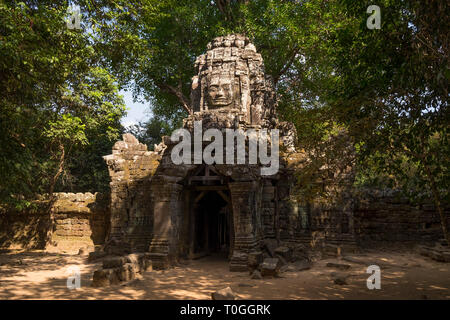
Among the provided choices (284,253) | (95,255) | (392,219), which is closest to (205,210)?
(284,253)

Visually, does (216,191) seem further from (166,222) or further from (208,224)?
(166,222)

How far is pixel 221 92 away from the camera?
44.1ft

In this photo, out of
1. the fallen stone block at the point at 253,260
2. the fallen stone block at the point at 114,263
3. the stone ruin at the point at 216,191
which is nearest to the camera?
the fallen stone block at the point at 114,263

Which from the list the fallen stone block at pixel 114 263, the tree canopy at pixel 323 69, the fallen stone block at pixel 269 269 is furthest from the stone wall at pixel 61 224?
the fallen stone block at pixel 269 269

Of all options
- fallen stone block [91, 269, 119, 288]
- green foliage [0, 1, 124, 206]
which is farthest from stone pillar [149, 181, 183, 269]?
green foliage [0, 1, 124, 206]

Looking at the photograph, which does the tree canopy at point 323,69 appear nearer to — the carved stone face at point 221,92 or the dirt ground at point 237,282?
the dirt ground at point 237,282

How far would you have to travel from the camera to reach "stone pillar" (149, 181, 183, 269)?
A: 10462 millimetres

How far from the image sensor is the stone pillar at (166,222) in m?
10.5

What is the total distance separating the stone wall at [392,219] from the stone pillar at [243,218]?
17.8 feet

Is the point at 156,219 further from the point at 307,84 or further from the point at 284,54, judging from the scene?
the point at 307,84

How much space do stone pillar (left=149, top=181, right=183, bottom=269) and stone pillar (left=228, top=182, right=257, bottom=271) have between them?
1.97 metres

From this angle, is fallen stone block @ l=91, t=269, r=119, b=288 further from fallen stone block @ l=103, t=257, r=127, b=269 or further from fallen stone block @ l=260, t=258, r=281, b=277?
fallen stone block @ l=260, t=258, r=281, b=277
